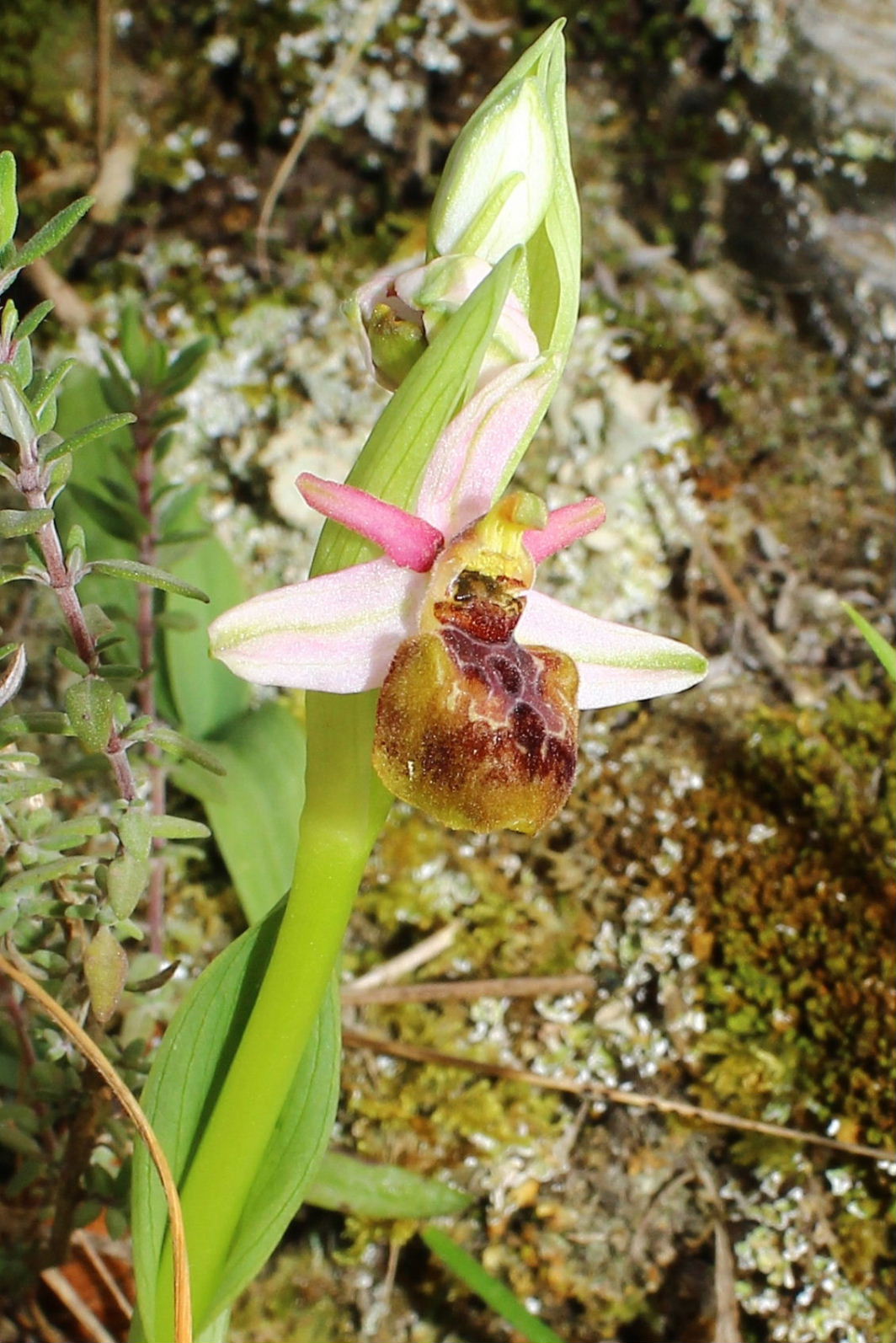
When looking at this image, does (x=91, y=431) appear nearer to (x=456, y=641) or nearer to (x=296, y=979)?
(x=456, y=641)

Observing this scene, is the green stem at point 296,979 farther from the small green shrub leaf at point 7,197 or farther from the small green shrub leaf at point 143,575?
the small green shrub leaf at point 7,197

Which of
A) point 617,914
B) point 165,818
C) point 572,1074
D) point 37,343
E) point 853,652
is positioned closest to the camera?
point 165,818

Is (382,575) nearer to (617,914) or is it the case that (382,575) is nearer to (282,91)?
(617,914)

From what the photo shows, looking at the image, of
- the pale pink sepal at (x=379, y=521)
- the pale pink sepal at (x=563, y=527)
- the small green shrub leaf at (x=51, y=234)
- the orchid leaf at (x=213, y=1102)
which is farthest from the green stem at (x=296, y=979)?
the small green shrub leaf at (x=51, y=234)

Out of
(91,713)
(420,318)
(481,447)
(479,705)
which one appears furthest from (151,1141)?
(420,318)

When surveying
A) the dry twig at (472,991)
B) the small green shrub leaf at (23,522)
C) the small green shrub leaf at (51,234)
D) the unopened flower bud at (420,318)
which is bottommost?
the dry twig at (472,991)

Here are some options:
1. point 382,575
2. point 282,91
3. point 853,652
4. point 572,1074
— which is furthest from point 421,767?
point 282,91

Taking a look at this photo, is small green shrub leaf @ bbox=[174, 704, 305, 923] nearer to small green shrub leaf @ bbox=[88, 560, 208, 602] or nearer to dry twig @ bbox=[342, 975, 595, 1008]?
dry twig @ bbox=[342, 975, 595, 1008]
